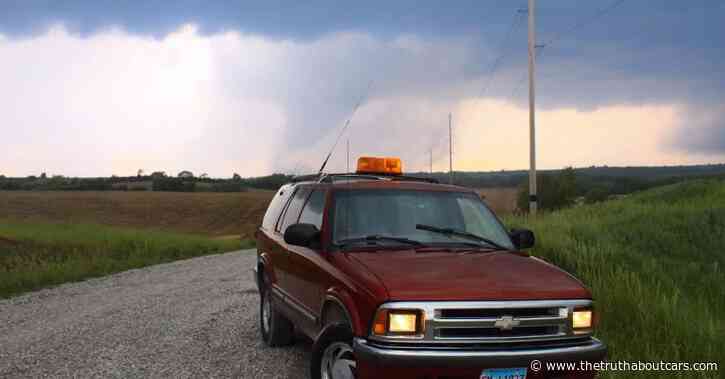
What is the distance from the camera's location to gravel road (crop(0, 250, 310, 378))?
23.0 feet

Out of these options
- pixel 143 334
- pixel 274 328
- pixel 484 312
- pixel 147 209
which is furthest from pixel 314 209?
pixel 147 209

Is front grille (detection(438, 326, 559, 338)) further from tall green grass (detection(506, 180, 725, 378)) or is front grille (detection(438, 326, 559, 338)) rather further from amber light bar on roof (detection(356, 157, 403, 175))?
amber light bar on roof (detection(356, 157, 403, 175))

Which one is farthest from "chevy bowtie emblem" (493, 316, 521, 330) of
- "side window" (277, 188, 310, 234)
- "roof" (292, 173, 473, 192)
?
"side window" (277, 188, 310, 234)

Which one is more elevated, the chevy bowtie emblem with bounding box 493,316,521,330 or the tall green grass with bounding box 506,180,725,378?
the chevy bowtie emblem with bounding box 493,316,521,330

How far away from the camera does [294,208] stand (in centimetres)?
768

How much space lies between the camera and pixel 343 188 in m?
6.27

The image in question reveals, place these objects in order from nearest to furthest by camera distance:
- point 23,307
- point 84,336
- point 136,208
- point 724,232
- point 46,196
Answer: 1. point 84,336
2. point 23,307
3. point 724,232
4. point 136,208
5. point 46,196

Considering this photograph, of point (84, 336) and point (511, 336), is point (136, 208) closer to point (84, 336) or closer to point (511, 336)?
point (84, 336)

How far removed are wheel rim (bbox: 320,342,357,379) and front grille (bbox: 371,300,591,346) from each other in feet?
1.31

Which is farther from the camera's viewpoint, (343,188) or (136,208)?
(136,208)

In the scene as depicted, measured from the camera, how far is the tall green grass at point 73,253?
16672mm

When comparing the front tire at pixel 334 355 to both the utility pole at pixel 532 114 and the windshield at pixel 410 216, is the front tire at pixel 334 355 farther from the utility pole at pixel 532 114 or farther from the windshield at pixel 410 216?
the utility pole at pixel 532 114

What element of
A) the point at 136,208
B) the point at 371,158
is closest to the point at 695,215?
the point at 371,158

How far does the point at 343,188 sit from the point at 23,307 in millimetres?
8442
